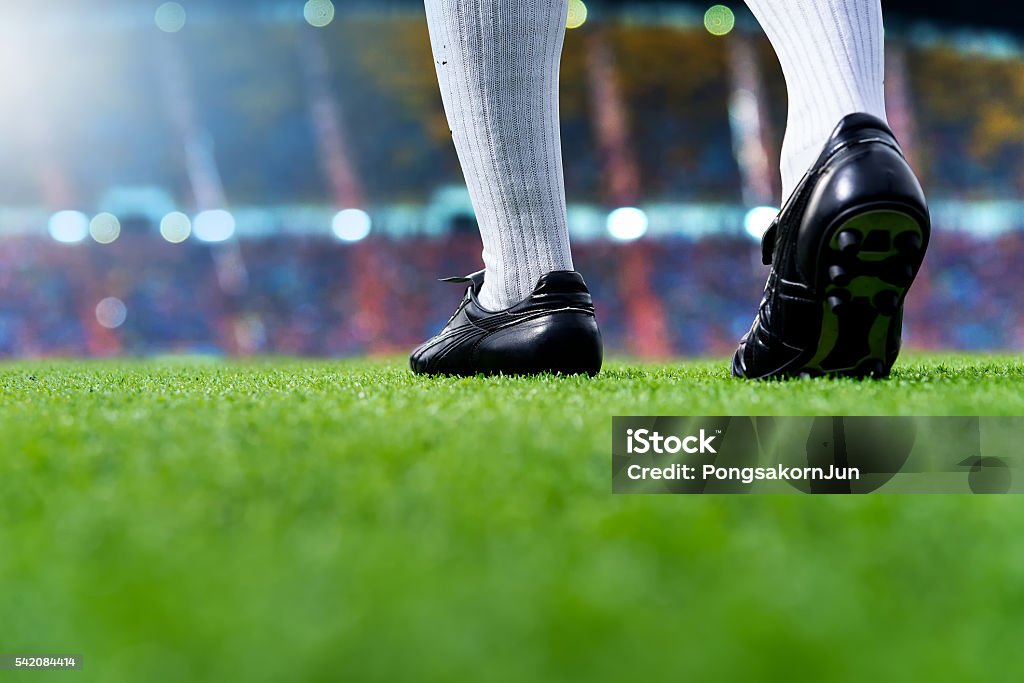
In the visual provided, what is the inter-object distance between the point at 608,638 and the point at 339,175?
11358 mm

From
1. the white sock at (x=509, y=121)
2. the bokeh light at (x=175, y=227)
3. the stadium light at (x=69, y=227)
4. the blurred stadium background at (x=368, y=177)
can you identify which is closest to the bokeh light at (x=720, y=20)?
the blurred stadium background at (x=368, y=177)

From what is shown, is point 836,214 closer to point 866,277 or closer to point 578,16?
point 866,277

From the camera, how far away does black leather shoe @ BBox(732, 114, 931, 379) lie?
79cm

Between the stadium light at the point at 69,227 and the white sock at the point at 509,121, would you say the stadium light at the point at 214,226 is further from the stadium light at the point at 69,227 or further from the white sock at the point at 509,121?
the white sock at the point at 509,121

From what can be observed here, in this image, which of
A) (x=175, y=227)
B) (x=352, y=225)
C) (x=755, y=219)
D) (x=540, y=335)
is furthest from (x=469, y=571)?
(x=175, y=227)

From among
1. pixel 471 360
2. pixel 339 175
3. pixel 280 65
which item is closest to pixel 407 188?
pixel 339 175

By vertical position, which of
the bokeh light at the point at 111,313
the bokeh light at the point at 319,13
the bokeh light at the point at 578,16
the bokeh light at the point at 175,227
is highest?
the bokeh light at the point at 319,13

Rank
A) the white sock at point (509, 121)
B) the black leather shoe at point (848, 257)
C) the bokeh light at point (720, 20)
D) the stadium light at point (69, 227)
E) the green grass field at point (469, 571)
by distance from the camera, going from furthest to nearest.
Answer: the stadium light at point (69, 227) < the bokeh light at point (720, 20) < the white sock at point (509, 121) < the black leather shoe at point (848, 257) < the green grass field at point (469, 571)

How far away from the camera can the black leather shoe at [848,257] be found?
0.79m

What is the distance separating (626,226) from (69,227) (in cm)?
747

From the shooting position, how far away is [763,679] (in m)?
0.19

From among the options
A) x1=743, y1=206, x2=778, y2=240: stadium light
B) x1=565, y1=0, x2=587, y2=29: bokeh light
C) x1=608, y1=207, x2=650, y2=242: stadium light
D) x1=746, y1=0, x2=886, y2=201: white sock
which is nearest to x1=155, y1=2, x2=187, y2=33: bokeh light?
x1=565, y1=0, x2=587, y2=29: bokeh light

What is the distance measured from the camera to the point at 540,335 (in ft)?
3.39

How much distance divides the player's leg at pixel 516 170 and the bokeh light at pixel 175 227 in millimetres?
10601
